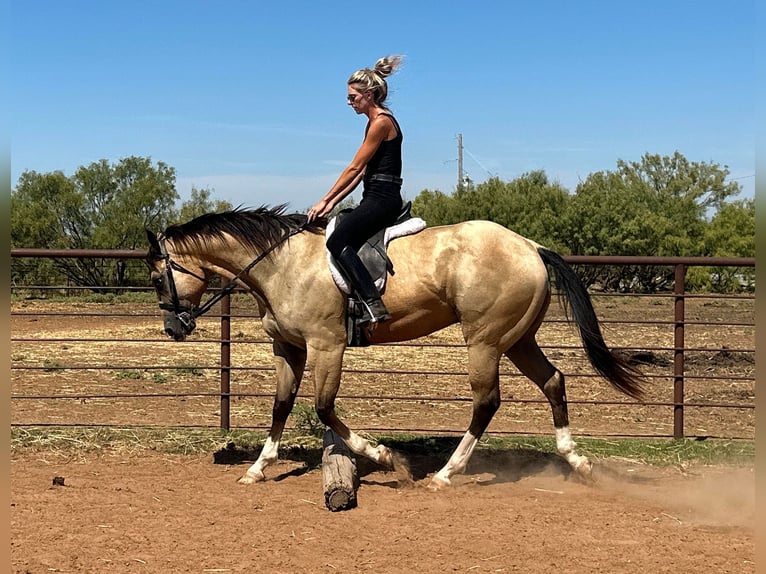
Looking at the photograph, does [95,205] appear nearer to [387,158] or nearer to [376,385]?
[376,385]

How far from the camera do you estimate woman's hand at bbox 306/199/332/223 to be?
5602 mm

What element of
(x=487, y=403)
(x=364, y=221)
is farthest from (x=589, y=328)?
(x=364, y=221)

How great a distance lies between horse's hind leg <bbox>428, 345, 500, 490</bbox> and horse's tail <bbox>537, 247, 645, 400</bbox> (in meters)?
0.82

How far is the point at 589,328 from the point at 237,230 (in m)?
2.78

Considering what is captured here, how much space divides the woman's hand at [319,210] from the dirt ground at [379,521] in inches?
77.3

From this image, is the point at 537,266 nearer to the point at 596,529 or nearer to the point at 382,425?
the point at 596,529

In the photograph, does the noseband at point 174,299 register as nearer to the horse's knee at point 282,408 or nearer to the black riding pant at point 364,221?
the horse's knee at point 282,408

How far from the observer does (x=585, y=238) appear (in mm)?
36250

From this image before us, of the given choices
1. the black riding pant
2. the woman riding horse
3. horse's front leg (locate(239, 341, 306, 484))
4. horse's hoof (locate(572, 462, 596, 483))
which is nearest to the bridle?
the woman riding horse

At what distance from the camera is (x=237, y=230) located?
5773 mm

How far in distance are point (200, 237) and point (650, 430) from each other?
4941 millimetres

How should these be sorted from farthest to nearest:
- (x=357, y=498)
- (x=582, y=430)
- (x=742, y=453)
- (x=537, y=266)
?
(x=582, y=430), (x=742, y=453), (x=537, y=266), (x=357, y=498)

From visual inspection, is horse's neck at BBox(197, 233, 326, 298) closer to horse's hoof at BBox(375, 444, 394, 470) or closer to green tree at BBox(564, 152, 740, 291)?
horse's hoof at BBox(375, 444, 394, 470)

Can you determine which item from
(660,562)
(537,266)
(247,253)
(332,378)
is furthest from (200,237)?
(660,562)
